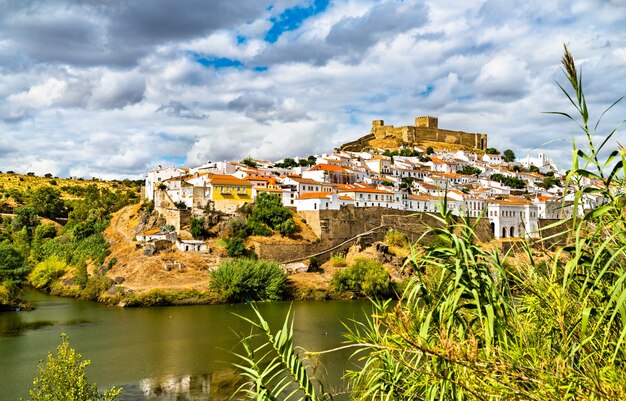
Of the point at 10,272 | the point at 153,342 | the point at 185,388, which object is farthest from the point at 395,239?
the point at 185,388

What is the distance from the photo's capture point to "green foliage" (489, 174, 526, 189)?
67750mm

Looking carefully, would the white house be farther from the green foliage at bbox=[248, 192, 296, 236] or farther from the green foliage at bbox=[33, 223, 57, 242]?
the green foliage at bbox=[33, 223, 57, 242]

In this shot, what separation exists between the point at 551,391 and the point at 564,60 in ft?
7.21

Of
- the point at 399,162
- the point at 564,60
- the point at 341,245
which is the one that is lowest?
the point at 341,245

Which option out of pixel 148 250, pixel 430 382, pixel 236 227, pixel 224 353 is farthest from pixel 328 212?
pixel 430 382

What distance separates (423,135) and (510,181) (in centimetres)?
2811

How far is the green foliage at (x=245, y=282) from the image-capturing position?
32375 millimetres

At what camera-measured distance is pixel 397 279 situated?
36.9m

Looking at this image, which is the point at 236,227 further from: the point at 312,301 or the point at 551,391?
the point at 551,391

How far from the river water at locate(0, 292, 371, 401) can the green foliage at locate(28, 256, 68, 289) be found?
14.5 ft

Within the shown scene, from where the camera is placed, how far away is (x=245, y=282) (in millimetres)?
32656

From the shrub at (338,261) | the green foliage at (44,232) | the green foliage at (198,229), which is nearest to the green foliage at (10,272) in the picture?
the green foliage at (198,229)

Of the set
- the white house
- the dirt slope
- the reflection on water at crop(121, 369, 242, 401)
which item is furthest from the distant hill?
the reflection on water at crop(121, 369, 242, 401)

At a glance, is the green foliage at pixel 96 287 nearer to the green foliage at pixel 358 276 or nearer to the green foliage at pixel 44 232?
the green foliage at pixel 44 232
